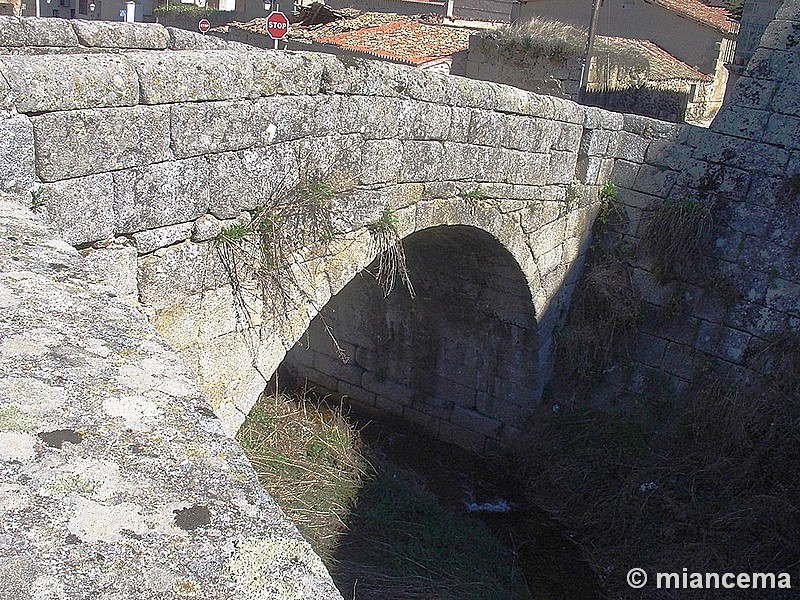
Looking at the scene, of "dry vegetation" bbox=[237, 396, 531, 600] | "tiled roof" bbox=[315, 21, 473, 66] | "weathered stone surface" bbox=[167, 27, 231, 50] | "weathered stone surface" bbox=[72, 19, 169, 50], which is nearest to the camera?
"weathered stone surface" bbox=[72, 19, 169, 50]

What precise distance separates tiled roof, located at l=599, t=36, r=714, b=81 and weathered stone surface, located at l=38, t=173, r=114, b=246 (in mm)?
8471

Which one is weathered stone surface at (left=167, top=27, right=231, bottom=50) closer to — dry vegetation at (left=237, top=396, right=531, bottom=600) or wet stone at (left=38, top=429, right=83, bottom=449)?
dry vegetation at (left=237, top=396, right=531, bottom=600)

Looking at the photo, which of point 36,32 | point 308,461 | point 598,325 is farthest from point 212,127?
point 598,325

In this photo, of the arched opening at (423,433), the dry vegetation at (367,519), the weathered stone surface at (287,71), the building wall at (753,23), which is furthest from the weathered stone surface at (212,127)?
the building wall at (753,23)

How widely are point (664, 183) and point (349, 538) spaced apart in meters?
3.82

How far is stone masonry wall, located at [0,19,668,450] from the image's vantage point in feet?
9.29

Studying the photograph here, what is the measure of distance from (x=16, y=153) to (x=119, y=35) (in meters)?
2.47

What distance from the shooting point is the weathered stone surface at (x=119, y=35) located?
15.3ft

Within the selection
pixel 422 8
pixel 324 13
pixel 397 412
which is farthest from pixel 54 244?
pixel 422 8

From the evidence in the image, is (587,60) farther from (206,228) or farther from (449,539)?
(206,228)

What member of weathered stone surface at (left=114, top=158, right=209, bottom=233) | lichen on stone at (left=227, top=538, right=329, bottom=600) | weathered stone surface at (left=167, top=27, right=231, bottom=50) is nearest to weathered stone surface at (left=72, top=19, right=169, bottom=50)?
weathered stone surface at (left=167, top=27, right=231, bottom=50)

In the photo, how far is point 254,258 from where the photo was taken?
3.80 metres

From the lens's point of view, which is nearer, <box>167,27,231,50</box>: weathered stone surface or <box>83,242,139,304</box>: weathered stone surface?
<box>83,242,139,304</box>: weathered stone surface

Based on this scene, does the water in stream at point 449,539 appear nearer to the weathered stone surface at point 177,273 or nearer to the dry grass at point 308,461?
the dry grass at point 308,461
